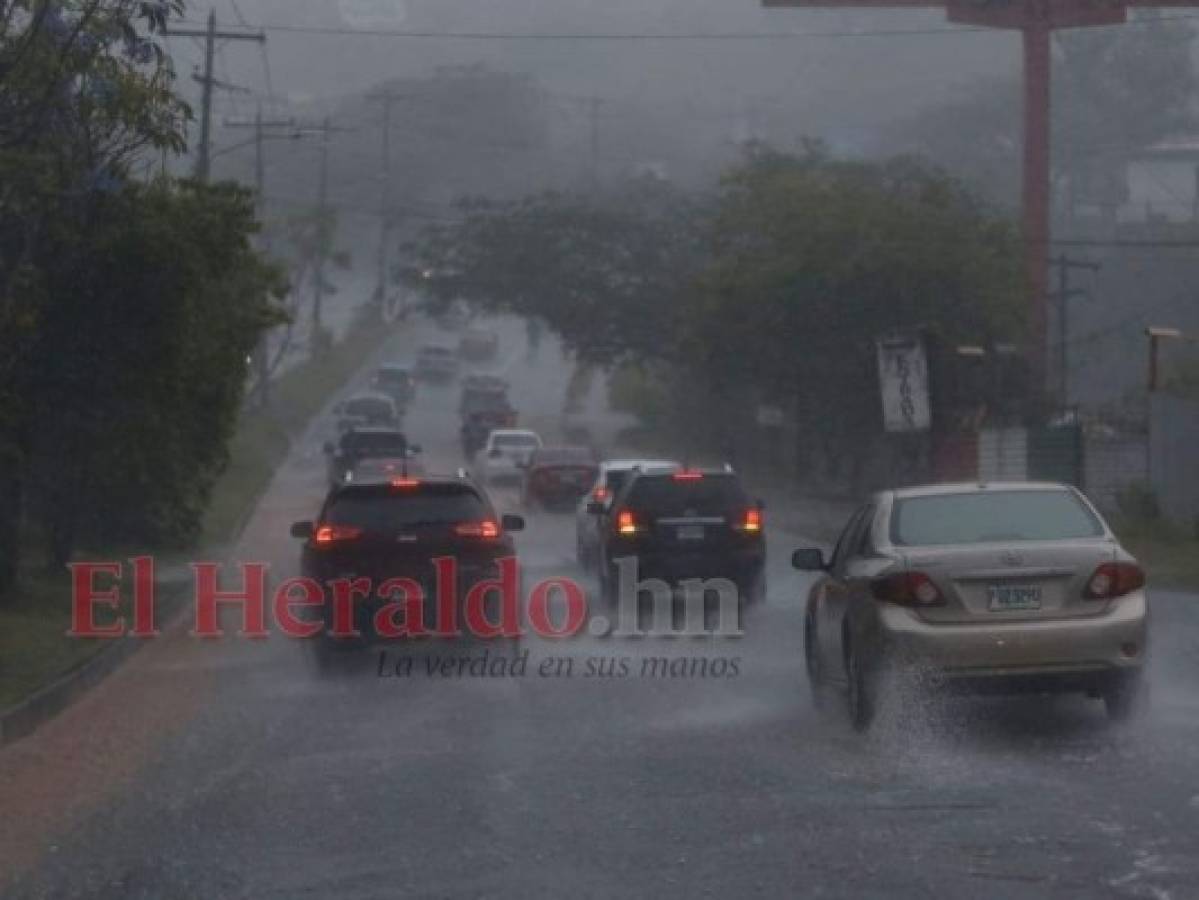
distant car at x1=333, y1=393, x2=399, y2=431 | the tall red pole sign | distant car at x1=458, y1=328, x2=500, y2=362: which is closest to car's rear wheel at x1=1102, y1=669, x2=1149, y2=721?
the tall red pole sign

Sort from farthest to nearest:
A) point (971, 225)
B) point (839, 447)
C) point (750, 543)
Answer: point (839, 447) < point (971, 225) < point (750, 543)

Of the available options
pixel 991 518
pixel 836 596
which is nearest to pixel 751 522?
pixel 836 596

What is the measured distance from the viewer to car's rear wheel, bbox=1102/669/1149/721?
598 inches

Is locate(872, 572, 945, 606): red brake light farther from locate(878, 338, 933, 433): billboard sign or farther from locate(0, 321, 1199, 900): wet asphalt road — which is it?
locate(878, 338, 933, 433): billboard sign

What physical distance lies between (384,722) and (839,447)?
43548mm

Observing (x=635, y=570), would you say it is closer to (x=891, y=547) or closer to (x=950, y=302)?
(x=891, y=547)

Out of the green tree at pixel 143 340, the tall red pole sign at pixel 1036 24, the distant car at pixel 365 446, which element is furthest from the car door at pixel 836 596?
the distant car at pixel 365 446

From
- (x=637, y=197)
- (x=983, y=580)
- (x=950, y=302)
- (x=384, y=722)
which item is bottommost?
(x=384, y=722)

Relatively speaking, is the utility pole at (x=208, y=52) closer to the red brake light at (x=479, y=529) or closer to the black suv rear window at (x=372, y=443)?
the black suv rear window at (x=372, y=443)

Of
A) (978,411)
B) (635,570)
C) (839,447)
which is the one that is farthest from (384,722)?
(839,447)

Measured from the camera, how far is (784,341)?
56219 millimetres

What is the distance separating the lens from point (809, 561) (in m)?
18.0

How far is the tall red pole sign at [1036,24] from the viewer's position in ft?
157

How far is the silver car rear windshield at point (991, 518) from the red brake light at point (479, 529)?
6182mm
